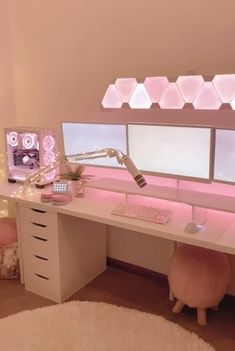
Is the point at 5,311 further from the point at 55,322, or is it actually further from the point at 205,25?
the point at 205,25

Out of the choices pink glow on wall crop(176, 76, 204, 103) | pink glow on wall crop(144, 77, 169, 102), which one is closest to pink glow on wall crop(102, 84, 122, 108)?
pink glow on wall crop(144, 77, 169, 102)

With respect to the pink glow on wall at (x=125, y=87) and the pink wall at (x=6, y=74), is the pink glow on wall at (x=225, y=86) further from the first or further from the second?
the pink wall at (x=6, y=74)

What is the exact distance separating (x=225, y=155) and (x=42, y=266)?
1349mm

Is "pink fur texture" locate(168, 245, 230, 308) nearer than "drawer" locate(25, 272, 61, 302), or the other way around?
"pink fur texture" locate(168, 245, 230, 308)

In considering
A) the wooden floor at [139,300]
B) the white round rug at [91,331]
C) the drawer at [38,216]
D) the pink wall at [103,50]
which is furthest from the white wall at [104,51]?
the drawer at [38,216]

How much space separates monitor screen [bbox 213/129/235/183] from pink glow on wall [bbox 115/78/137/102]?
69 cm

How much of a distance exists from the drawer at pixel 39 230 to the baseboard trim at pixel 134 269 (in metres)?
0.75

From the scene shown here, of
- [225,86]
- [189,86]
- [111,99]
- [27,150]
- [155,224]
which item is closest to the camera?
[155,224]

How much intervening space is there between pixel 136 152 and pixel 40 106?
1.16 metres

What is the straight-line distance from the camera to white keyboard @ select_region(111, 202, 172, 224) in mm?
1978

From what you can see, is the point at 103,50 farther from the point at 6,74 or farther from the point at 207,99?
the point at 6,74

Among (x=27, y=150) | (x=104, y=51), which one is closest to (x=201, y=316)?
(x=27, y=150)

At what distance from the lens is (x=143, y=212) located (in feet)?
6.75

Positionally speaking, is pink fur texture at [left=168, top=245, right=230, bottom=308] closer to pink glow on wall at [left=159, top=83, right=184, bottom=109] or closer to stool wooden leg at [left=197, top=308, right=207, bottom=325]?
stool wooden leg at [left=197, top=308, right=207, bottom=325]
